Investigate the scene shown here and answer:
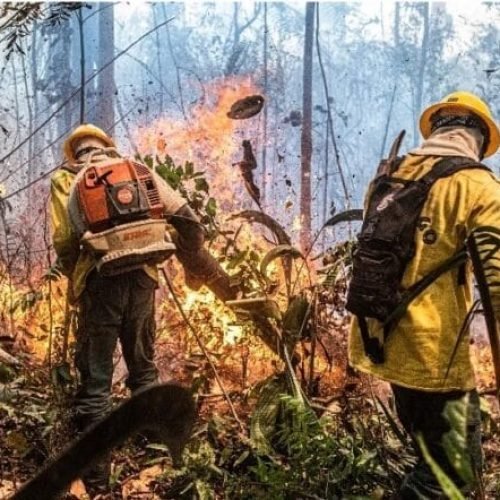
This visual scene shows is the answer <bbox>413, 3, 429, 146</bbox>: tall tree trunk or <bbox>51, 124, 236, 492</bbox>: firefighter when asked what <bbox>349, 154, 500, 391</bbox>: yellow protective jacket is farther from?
<bbox>413, 3, 429, 146</bbox>: tall tree trunk

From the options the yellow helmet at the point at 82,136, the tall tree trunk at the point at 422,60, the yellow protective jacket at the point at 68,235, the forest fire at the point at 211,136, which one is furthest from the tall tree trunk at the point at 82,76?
the tall tree trunk at the point at 422,60

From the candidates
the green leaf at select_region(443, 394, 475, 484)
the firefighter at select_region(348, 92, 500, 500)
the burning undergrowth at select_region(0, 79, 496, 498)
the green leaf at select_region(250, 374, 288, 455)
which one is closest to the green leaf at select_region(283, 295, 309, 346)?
the burning undergrowth at select_region(0, 79, 496, 498)

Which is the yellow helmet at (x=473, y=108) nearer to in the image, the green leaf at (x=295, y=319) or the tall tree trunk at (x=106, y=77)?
the green leaf at (x=295, y=319)

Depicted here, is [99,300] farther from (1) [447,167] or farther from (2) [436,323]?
(1) [447,167]

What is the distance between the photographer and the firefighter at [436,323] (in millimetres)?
2248

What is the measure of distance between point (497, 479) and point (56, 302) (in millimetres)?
2728

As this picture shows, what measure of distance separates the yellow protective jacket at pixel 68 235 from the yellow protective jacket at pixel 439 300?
1.24 m

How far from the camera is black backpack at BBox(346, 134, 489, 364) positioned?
2314 mm

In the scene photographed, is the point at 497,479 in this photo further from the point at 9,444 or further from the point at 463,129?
the point at 9,444

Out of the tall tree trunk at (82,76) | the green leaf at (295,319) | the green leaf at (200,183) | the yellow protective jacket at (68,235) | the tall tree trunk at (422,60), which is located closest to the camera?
the yellow protective jacket at (68,235)

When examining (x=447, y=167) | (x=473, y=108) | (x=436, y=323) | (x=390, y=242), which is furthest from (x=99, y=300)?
(x=473, y=108)

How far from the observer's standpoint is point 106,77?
175 inches

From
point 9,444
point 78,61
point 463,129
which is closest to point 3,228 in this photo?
point 78,61

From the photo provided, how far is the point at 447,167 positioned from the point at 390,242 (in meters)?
0.33
